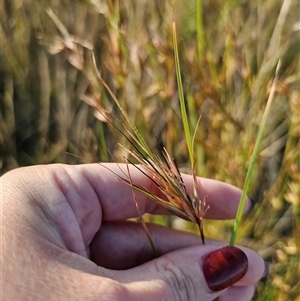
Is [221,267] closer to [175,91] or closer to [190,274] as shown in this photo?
[190,274]

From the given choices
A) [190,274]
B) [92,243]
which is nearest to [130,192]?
[92,243]

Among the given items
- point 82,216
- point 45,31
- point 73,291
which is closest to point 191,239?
point 82,216

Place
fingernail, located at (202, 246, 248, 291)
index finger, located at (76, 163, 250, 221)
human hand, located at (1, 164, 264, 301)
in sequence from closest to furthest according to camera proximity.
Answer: human hand, located at (1, 164, 264, 301), fingernail, located at (202, 246, 248, 291), index finger, located at (76, 163, 250, 221)

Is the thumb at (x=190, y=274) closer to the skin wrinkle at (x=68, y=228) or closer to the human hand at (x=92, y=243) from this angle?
the human hand at (x=92, y=243)

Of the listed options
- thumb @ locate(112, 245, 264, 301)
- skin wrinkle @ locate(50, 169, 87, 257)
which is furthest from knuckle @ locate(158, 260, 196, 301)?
skin wrinkle @ locate(50, 169, 87, 257)

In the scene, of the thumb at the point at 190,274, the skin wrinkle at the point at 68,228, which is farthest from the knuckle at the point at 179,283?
the skin wrinkle at the point at 68,228

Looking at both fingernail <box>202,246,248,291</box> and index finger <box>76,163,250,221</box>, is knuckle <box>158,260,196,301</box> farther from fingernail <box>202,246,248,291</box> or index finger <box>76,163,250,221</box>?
index finger <box>76,163,250,221</box>

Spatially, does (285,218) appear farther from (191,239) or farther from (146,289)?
(146,289)
